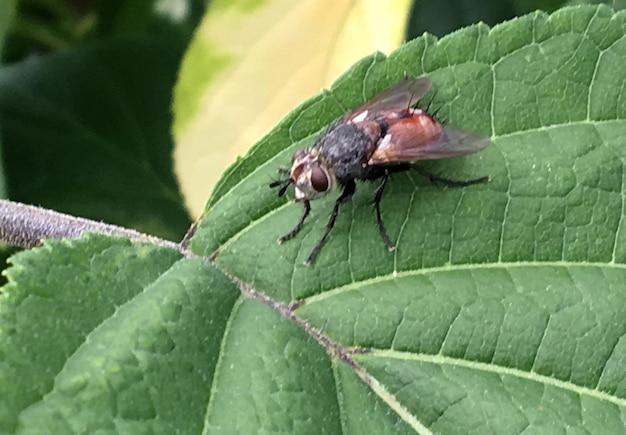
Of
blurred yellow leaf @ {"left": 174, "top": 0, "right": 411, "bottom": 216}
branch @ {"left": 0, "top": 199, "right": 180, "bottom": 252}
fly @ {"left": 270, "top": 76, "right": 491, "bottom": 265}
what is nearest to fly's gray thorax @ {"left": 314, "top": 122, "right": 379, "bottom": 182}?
fly @ {"left": 270, "top": 76, "right": 491, "bottom": 265}

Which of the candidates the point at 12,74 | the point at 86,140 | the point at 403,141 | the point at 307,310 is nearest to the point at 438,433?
the point at 307,310

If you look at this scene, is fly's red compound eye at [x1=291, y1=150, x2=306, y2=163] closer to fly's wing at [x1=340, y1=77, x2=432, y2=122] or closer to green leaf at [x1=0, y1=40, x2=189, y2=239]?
fly's wing at [x1=340, y1=77, x2=432, y2=122]

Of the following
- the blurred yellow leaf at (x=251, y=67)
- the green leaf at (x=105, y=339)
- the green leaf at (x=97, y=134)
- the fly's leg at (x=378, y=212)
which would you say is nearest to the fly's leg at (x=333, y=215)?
the fly's leg at (x=378, y=212)

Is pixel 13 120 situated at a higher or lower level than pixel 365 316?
higher

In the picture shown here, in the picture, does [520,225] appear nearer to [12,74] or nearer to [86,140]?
[86,140]

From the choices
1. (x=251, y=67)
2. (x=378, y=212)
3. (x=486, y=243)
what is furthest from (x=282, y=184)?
(x=251, y=67)

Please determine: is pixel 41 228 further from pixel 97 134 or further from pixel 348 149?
pixel 97 134
